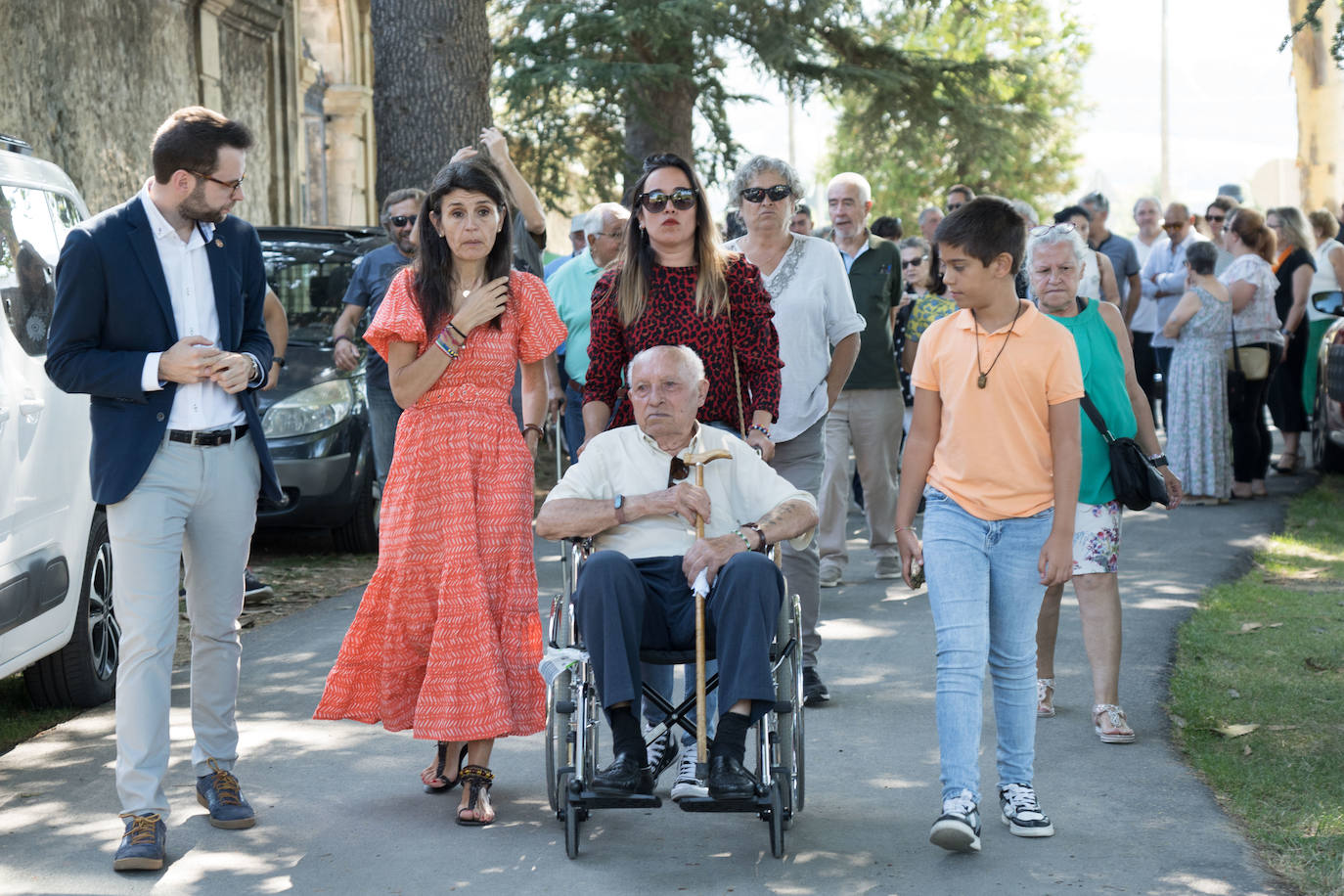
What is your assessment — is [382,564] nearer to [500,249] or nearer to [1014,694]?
[500,249]

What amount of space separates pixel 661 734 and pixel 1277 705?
274 centimetres

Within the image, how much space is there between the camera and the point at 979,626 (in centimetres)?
480

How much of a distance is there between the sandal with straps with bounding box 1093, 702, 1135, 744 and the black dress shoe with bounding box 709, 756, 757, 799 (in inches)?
75.2

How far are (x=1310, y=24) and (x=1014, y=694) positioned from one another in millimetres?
3344

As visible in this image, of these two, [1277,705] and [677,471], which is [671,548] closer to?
[677,471]

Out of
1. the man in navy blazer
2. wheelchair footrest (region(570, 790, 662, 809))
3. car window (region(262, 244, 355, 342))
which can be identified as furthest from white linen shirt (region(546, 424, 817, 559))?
car window (region(262, 244, 355, 342))

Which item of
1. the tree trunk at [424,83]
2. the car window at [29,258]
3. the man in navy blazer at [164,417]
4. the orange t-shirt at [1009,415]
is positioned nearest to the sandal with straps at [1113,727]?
the orange t-shirt at [1009,415]

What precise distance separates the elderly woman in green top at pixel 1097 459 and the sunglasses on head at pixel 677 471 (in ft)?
5.68

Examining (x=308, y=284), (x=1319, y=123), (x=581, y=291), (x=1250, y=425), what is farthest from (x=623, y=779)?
(x=1319, y=123)

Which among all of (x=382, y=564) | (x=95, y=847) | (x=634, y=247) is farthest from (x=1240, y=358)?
(x=95, y=847)

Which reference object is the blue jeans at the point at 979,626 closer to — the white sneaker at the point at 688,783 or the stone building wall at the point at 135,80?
the white sneaker at the point at 688,783

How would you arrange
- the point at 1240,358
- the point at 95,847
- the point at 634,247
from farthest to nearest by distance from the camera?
1. the point at 1240,358
2. the point at 634,247
3. the point at 95,847

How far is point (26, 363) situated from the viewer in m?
5.89

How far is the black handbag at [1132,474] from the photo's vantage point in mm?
5809
